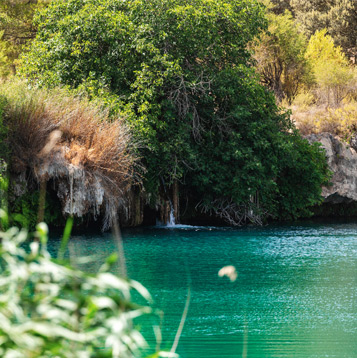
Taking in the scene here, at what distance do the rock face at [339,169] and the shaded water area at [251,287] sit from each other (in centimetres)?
514

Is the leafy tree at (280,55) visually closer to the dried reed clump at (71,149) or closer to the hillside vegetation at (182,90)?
Answer: the hillside vegetation at (182,90)

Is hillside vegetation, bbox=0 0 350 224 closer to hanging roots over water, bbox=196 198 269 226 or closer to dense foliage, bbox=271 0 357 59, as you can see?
hanging roots over water, bbox=196 198 269 226

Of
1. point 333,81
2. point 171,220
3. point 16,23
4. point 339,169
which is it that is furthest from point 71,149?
point 333,81

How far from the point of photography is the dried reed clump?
612 inches

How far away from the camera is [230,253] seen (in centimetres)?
1390

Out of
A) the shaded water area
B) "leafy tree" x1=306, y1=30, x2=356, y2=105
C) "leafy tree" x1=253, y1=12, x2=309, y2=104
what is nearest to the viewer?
the shaded water area

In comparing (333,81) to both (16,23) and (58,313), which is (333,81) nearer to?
(16,23)

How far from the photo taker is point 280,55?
109ft

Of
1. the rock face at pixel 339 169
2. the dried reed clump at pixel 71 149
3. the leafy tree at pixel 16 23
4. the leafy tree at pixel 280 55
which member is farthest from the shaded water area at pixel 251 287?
the leafy tree at pixel 280 55

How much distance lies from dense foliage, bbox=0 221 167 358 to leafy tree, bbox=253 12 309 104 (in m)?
31.4

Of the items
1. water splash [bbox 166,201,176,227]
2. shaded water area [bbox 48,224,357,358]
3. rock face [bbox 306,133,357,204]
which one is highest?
rock face [bbox 306,133,357,204]

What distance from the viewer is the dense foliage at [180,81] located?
18.1m

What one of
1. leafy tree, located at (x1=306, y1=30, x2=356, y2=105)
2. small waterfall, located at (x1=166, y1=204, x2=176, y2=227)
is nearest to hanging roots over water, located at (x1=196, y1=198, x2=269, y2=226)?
small waterfall, located at (x1=166, y1=204, x2=176, y2=227)

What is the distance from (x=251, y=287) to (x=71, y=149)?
23.9ft
